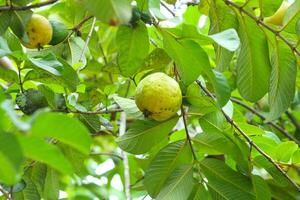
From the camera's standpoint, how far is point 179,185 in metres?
1.26

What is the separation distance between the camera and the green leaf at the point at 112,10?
873mm

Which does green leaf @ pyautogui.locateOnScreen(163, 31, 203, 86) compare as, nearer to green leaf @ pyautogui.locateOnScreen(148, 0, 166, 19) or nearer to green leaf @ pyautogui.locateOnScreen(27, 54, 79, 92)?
green leaf @ pyautogui.locateOnScreen(148, 0, 166, 19)

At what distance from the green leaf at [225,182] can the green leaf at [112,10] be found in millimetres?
537

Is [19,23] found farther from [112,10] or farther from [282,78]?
[282,78]

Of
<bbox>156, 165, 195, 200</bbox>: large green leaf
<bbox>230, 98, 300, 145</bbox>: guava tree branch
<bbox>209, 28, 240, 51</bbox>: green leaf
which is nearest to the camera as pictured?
<bbox>209, 28, 240, 51</bbox>: green leaf

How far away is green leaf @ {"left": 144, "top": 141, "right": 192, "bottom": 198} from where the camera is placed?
50.8 inches

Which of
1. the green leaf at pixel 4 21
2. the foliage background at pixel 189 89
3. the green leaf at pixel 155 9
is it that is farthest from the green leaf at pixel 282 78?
the green leaf at pixel 4 21

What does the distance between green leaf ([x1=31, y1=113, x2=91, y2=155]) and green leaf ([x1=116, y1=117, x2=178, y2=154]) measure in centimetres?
61

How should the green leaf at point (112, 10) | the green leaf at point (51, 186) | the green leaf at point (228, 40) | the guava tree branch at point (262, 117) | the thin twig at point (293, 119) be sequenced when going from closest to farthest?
the green leaf at point (112, 10), the green leaf at point (228, 40), the green leaf at point (51, 186), the guava tree branch at point (262, 117), the thin twig at point (293, 119)

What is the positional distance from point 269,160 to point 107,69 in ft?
2.19

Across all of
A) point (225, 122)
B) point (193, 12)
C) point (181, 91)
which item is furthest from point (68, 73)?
point (193, 12)

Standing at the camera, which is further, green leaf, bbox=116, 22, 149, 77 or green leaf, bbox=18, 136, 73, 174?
green leaf, bbox=116, 22, 149, 77

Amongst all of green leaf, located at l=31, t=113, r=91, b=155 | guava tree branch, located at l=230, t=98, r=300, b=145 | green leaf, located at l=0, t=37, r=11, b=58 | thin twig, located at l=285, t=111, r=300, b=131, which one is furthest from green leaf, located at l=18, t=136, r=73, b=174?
thin twig, located at l=285, t=111, r=300, b=131

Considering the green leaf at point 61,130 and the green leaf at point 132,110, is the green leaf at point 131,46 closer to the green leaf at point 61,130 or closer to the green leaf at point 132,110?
the green leaf at point 132,110
